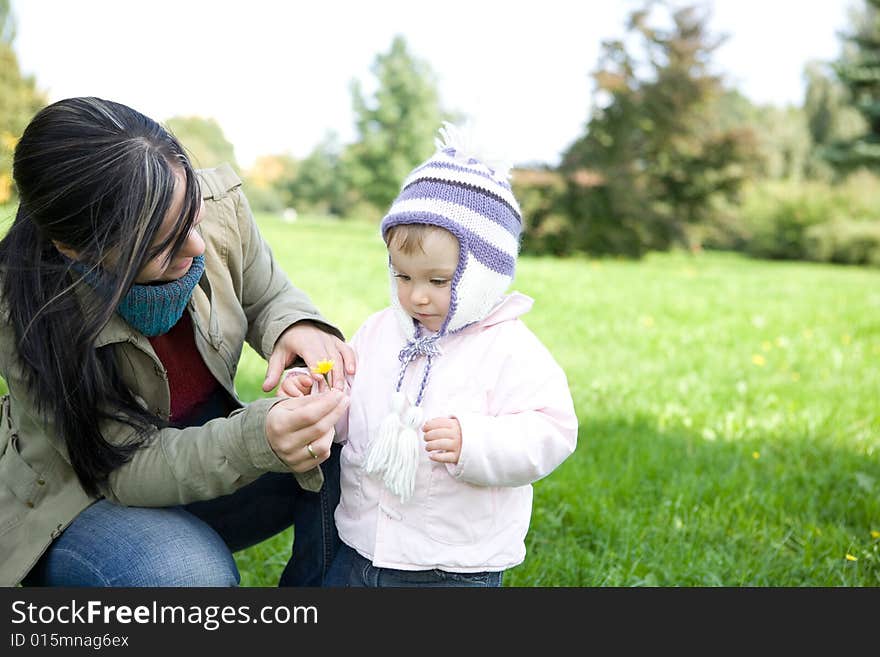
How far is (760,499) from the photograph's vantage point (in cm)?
328

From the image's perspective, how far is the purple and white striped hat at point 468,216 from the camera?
1877 millimetres

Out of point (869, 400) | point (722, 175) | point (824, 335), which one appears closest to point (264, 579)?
point (869, 400)

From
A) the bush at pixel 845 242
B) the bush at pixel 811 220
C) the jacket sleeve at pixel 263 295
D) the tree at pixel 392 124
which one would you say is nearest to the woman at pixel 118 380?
the jacket sleeve at pixel 263 295

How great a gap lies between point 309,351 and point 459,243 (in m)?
0.51

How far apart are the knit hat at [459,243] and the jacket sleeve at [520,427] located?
119mm

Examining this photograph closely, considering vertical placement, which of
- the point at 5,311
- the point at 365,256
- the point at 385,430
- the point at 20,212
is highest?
the point at 20,212

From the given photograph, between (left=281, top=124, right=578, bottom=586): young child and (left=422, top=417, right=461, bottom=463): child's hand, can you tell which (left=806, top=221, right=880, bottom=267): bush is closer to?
(left=281, top=124, right=578, bottom=586): young child

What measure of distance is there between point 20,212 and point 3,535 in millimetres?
705

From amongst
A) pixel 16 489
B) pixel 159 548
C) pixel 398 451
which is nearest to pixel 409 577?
pixel 398 451

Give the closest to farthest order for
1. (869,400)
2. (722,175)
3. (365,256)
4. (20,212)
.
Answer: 1. (20,212)
2. (869,400)
3. (365,256)
4. (722,175)

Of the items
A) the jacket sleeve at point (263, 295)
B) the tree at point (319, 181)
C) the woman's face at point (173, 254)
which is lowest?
the tree at point (319, 181)

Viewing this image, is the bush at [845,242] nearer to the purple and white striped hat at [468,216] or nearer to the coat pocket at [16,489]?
the purple and white striped hat at [468,216]

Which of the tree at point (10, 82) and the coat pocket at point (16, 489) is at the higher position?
the tree at point (10, 82)

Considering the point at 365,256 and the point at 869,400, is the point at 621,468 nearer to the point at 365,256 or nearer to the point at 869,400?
the point at 869,400
